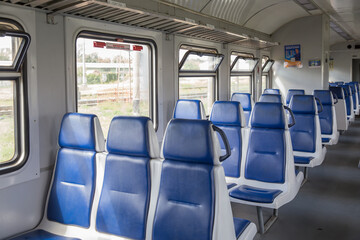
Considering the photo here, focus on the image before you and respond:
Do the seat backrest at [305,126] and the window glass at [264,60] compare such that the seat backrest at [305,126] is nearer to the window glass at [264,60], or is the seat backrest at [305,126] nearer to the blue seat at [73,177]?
the blue seat at [73,177]

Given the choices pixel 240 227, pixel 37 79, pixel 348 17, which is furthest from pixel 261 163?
pixel 348 17

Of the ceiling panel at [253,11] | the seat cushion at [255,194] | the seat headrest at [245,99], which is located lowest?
the seat cushion at [255,194]

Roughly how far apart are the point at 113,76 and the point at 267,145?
1.88 m

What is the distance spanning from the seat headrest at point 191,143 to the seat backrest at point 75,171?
70 cm

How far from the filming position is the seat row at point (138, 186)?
241 centimetres

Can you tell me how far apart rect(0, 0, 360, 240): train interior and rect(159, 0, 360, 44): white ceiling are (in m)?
0.06

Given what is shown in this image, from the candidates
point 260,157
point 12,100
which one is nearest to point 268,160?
point 260,157

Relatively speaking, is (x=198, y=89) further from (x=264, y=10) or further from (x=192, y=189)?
(x=192, y=189)

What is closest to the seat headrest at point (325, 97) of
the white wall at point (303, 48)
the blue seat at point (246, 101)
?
the blue seat at point (246, 101)

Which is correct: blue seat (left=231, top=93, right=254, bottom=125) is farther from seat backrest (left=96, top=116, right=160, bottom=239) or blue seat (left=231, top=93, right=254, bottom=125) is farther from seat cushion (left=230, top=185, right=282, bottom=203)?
seat backrest (left=96, top=116, right=160, bottom=239)

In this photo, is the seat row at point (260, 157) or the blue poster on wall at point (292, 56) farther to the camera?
the blue poster on wall at point (292, 56)

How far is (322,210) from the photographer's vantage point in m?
4.38

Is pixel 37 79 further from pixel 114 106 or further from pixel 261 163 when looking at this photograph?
pixel 261 163

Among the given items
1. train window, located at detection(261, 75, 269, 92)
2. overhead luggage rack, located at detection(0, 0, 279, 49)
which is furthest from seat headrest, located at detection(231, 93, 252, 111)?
train window, located at detection(261, 75, 269, 92)
